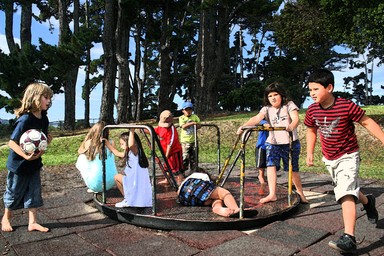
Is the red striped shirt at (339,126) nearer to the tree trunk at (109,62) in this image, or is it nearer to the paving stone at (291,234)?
the paving stone at (291,234)

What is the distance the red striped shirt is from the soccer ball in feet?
8.57

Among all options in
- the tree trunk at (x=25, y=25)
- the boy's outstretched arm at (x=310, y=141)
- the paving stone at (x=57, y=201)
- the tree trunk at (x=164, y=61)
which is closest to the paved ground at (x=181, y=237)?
the paving stone at (x=57, y=201)

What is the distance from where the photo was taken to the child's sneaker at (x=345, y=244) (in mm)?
2613

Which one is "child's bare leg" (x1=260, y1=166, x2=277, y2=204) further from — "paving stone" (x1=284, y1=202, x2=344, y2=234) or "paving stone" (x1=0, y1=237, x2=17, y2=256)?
"paving stone" (x1=0, y1=237, x2=17, y2=256)

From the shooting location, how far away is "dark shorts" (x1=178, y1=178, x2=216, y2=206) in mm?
3838

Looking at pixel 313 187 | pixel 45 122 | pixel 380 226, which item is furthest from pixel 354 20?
pixel 45 122

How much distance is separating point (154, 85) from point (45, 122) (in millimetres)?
35522

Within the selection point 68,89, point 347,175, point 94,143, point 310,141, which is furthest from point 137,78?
point 347,175

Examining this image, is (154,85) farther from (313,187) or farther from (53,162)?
(313,187)

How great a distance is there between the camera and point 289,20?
55.5 feet

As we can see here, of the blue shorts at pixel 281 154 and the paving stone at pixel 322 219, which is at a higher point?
the blue shorts at pixel 281 154

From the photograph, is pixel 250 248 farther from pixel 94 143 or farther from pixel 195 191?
pixel 94 143

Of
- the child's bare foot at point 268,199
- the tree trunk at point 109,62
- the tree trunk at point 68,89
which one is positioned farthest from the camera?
the tree trunk at point 68,89

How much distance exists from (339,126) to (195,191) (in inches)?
67.6
